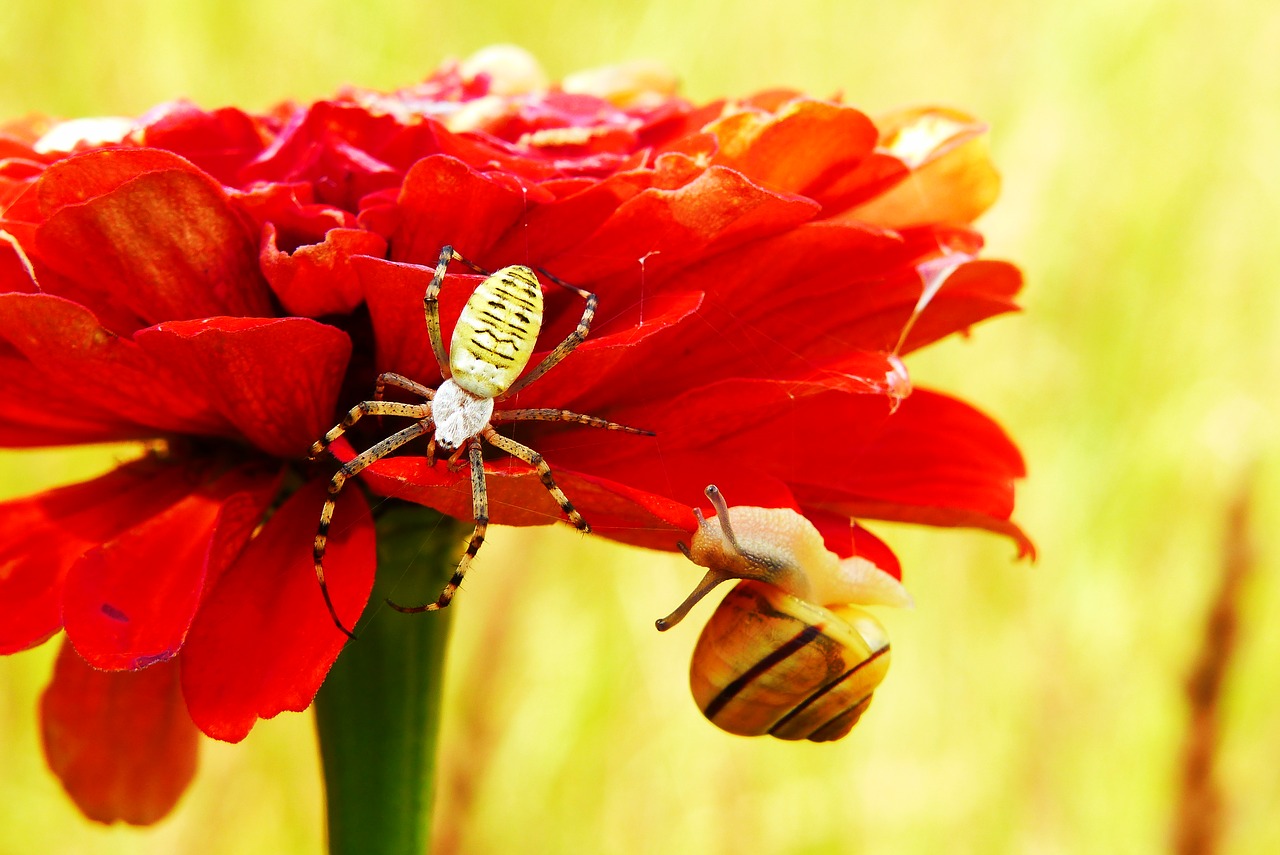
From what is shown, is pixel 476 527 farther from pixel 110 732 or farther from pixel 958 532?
pixel 958 532

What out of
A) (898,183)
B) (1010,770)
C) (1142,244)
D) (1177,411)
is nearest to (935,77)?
(1142,244)

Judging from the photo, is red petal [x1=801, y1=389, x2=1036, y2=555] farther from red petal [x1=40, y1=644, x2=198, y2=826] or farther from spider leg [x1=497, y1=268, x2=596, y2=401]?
red petal [x1=40, y1=644, x2=198, y2=826]

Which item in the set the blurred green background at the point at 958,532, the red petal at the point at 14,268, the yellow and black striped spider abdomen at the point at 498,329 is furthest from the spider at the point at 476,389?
the blurred green background at the point at 958,532

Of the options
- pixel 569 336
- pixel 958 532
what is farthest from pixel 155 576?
pixel 958 532

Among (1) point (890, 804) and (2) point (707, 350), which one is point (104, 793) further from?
(1) point (890, 804)

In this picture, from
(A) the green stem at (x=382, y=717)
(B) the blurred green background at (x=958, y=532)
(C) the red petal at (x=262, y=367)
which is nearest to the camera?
(C) the red petal at (x=262, y=367)

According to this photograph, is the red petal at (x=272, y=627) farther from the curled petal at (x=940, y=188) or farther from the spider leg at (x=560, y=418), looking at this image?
the curled petal at (x=940, y=188)
